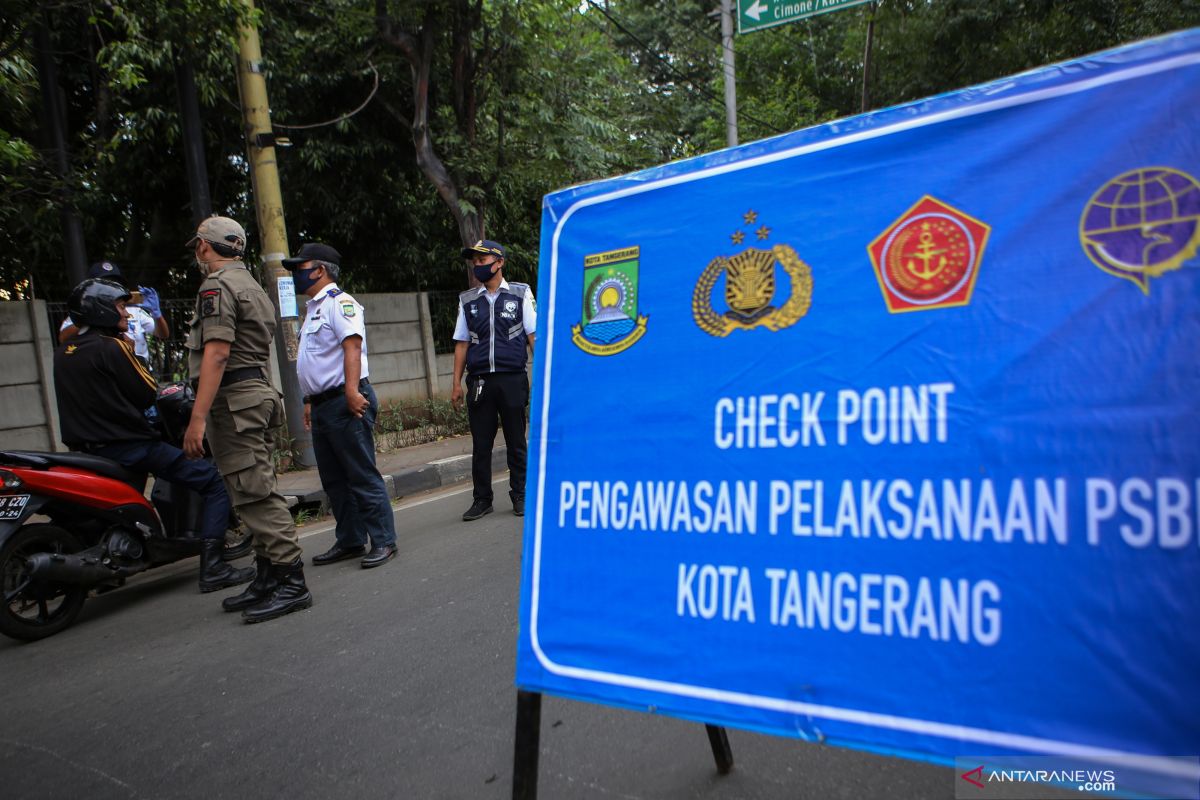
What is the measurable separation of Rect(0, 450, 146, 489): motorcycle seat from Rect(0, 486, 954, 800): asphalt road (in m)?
0.68

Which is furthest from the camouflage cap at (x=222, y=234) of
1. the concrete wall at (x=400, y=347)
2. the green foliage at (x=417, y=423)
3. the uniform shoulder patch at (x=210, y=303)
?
the concrete wall at (x=400, y=347)

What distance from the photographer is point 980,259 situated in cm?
134

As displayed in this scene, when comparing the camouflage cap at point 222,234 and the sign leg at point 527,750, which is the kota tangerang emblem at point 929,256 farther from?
the camouflage cap at point 222,234

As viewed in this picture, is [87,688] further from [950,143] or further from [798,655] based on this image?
[950,143]

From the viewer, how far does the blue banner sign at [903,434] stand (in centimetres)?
118

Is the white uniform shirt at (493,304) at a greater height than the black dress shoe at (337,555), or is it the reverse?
the white uniform shirt at (493,304)

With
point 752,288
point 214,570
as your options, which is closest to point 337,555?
point 214,570

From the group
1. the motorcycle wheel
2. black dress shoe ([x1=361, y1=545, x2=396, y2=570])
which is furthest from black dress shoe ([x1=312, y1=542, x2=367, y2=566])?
the motorcycle wheel

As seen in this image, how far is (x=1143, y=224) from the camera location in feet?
3.96

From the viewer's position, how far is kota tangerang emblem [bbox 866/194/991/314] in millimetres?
1354

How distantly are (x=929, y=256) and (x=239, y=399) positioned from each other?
3.17 metres

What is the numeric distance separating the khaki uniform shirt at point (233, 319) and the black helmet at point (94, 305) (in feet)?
2.28

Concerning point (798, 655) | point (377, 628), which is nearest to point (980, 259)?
point (798, 655)

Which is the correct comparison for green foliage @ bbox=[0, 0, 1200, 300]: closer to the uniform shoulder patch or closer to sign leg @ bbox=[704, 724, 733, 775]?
the uniform shoulder patch
